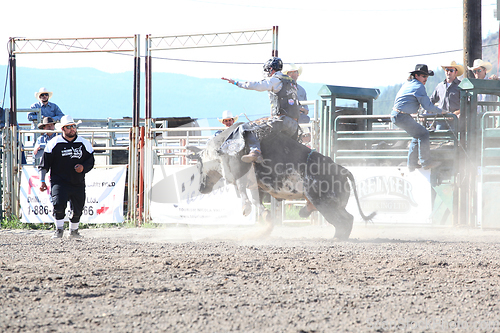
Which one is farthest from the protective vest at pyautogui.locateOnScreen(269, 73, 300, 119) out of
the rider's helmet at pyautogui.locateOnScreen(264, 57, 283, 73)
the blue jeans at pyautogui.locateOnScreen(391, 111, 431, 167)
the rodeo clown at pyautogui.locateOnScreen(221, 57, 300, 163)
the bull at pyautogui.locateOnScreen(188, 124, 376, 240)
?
the blue jeans at pyautogui.locateOnScreen(391, 111, 431, 167)

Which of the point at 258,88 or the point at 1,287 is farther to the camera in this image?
the point at 258,88

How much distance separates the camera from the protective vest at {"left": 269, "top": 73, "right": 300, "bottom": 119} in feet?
25.4

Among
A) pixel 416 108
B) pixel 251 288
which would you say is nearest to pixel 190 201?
pixel 416 108

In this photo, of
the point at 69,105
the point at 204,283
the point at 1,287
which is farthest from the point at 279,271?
the point at 69,105

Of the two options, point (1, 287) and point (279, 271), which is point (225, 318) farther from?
point (1, 287)

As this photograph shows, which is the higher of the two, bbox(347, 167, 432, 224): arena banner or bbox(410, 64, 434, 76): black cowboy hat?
bbox(410, 64, 434, 76): black cowboy hat

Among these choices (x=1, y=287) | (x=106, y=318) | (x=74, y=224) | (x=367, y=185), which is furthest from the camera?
(x=367, y=185)

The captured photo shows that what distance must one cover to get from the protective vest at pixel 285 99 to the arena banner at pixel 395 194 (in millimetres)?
2854

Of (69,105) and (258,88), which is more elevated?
(69,105)

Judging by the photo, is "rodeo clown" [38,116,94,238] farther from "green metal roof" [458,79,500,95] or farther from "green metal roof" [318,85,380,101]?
"green metal roof" [458,79,500,95]

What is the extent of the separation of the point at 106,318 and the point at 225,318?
0.77 m

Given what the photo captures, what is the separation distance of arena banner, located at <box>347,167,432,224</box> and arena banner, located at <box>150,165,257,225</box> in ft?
6.97

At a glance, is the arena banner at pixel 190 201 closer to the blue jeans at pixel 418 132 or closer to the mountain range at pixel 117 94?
the blue jeans at pixel 418 132

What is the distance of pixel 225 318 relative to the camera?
11.8 ft
